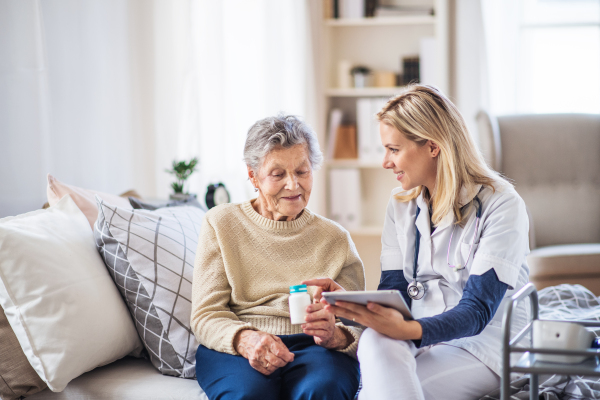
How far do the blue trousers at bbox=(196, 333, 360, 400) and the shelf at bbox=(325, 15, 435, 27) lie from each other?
242 centimetres

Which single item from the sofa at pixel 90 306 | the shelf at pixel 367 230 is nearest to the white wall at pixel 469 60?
the shelf at pixel 367 230

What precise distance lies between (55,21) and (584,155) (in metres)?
2.57

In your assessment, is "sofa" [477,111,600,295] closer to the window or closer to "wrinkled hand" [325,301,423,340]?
the window

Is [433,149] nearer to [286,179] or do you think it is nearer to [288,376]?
[286,179]

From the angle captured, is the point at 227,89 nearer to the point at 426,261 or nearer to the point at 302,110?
the point at 302,110

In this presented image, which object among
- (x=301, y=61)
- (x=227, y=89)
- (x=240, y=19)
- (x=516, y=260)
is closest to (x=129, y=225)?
(x=516, y=260)

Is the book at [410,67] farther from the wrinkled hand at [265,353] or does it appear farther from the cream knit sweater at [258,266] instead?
the wrinkled hand at [265,353]

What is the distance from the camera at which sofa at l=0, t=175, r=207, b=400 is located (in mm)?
→ 1312

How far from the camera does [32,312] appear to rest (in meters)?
1.31

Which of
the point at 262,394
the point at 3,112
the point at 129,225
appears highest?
the point at 3,112

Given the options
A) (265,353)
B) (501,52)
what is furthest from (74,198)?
(501,52)

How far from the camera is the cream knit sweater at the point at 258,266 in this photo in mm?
1491

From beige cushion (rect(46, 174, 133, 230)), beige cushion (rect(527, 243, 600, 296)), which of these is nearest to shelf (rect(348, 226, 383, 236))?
beige cushion (rect(527, 243, 600, 296))

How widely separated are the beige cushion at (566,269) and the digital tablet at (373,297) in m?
1.56
